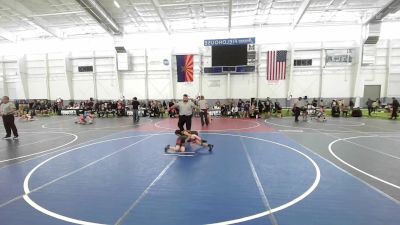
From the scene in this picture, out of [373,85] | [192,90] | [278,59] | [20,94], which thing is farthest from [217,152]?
[20,94]

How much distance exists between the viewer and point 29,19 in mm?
23312

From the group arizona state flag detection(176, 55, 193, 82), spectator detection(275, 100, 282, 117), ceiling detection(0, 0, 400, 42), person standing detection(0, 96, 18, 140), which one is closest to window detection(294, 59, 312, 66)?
ceiling detection(0, 0, 400, 42)

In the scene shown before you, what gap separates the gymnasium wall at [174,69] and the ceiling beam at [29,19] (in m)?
2.20

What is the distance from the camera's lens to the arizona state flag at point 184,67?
995 inches

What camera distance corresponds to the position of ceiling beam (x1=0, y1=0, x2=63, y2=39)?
20.4 metres

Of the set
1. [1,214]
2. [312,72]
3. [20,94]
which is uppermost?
[312,72]

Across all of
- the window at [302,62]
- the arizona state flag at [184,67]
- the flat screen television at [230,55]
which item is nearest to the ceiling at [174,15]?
the flat screen television at [230,55]

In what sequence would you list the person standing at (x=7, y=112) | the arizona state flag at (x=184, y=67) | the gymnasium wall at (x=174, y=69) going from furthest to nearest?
the gymnasium wall at (x=174, y=69) → the arizona state flag at (x=184, y=67) → the person standing at (x=7, y=112)

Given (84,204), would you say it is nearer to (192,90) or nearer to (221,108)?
(221,108)

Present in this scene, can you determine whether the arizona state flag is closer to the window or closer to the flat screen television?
the flat screen television

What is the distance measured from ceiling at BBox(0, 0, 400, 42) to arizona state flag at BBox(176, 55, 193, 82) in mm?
3738

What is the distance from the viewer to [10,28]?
26812 millimetres

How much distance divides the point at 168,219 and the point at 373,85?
99.4ft

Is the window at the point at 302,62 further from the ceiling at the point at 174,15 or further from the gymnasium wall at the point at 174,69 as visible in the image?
the ceiling at the point at 174,15
